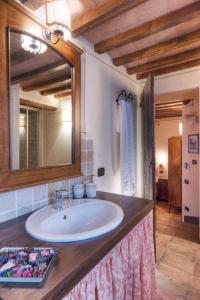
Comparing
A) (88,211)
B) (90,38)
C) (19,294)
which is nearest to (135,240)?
(88,211)

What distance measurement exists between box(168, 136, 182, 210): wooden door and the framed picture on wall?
0.53m

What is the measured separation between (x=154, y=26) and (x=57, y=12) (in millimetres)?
748

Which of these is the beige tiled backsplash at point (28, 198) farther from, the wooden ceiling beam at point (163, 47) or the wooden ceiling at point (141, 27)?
the wooden ceiling beam at point (163, 47)

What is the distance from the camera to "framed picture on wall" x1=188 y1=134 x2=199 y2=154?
2920mm

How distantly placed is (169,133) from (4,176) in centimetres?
485

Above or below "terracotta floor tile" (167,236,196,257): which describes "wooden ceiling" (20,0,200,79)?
above

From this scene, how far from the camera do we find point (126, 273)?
93cm

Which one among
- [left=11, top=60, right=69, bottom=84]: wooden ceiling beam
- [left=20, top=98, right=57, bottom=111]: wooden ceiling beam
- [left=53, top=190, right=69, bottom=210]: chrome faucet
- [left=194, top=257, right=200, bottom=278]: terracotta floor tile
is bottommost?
[left=194, top=257, right=200, bottom=278]: terracotta floor tile

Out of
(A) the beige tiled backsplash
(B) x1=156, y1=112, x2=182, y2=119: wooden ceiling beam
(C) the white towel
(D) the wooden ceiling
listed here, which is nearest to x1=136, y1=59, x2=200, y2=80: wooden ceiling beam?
(D) the wooden ceiling

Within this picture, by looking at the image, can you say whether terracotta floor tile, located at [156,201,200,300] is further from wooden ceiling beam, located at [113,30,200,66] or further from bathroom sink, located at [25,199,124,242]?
wooden ceiling beam, located at [113,30,200,66]

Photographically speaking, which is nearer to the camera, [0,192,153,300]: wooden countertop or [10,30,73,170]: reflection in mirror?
[0,192,153,300]: wooden countertop

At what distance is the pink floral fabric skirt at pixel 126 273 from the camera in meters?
0.68

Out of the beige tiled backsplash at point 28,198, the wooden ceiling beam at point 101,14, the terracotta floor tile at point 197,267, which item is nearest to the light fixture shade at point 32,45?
the wooden ceiling beam at point 101,14

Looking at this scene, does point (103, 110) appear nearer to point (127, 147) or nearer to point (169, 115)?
point (127, 147)
